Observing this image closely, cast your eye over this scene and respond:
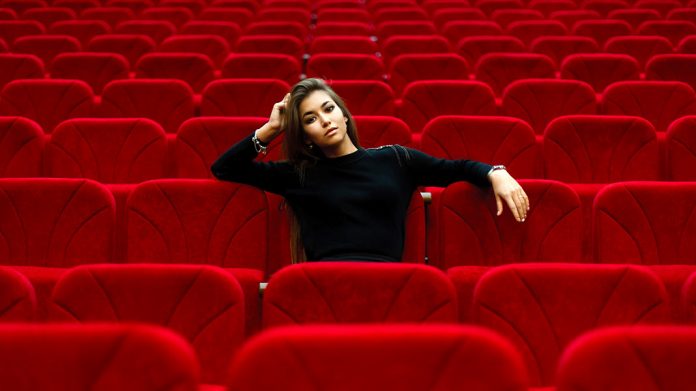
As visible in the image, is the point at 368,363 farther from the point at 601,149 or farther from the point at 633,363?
the point at 601,149

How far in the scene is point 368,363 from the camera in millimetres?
287

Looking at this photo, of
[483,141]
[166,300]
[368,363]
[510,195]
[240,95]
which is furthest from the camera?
[240,95]

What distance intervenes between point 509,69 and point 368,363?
2.42 ft

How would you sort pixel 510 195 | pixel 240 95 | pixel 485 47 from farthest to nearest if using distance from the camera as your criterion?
pixel 485 47, pixel 240 95, pixel 510 195

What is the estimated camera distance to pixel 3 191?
21.6 inches

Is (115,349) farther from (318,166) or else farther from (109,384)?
(318,166)

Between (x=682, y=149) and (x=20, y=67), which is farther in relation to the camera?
(x=20, y=67)

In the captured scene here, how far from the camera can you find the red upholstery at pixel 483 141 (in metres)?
0.68

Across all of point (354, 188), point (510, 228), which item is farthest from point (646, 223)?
point (354, 188)

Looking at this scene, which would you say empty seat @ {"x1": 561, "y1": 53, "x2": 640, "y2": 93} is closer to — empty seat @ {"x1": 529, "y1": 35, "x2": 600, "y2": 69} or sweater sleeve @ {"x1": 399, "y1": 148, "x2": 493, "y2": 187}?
empty seat @ {"x1": 529, "y1": 35, "x2": 600, "y2": 69}

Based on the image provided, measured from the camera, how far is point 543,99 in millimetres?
825

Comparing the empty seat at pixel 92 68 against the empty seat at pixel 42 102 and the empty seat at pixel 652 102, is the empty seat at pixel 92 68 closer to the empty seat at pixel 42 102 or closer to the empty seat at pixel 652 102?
the empty seat at pixel 42 102

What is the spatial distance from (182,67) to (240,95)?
183mm

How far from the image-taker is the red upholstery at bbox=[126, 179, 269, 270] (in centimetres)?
56
